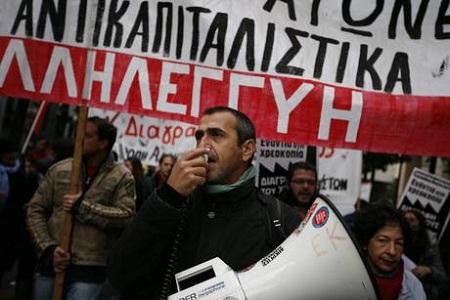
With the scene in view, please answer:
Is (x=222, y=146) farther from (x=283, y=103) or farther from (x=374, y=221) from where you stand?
(x=374, y=221)

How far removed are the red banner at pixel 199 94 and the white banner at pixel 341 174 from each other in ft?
14.5

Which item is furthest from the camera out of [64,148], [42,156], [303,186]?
[42,156]

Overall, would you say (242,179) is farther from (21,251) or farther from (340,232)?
(21,251)

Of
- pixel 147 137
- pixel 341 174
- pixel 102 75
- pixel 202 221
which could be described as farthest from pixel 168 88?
pixel 147 137

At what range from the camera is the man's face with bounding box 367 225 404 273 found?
3.08m

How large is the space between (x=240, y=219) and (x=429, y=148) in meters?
1.24

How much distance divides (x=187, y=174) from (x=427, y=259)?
409 centimetres

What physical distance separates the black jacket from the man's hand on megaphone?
42 millimetres

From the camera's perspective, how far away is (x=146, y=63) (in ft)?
11.4

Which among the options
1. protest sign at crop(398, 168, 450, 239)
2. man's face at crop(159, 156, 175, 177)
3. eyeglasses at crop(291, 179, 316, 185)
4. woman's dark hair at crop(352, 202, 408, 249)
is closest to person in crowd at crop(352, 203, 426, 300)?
woman's dark hair at crop(352, 202, 408, 249)

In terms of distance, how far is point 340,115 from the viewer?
336cm

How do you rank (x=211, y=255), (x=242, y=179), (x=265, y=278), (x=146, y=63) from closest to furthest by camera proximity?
(x=265, y=278) < (x=211, y=255) < (x=242, y=179) < (x=146, y=63)

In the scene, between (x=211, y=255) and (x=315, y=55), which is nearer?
(x=211, y=255)

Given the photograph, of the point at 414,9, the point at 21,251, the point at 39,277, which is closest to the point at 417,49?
the point at 414,9
